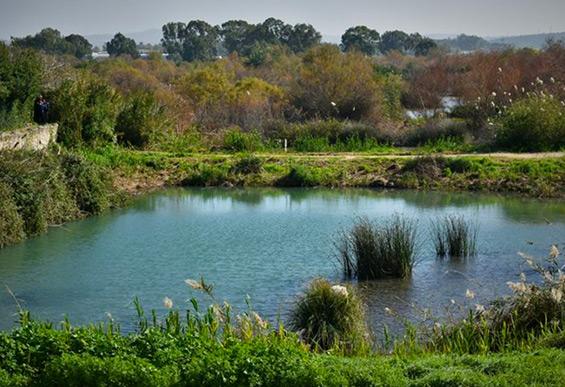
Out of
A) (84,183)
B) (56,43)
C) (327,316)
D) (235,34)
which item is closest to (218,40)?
(235,34)

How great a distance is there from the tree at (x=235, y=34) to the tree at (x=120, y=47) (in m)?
12.4

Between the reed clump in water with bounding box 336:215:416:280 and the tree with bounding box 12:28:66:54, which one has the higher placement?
the tree with bounding box 12:28:66:54

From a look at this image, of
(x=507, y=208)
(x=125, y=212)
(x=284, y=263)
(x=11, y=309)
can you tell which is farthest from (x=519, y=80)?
(x=11, y=309)

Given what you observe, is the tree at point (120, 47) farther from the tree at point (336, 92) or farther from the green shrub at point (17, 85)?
the green shrub at point (17, 85)

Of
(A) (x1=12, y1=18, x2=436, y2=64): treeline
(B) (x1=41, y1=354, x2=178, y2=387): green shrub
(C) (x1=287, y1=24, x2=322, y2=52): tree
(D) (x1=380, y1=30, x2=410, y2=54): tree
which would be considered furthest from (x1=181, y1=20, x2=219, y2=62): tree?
(B) (x1=41, y1=354, x2=178, y2=387): green shrub

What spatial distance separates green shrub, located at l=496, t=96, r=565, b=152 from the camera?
32.5 m

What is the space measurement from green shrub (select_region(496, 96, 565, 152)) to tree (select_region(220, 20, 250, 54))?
293 feet

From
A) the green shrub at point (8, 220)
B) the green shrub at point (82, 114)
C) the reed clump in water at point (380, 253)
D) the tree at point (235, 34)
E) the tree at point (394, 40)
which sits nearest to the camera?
the reed clump in water at point (380, 253)

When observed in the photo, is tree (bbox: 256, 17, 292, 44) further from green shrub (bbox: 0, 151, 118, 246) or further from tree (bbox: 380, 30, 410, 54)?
green shrub (bbox: 0, 151, 118, 246)

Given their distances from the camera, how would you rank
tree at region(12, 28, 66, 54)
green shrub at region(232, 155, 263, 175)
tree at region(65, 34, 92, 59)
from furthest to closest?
tree at region(65, 34, 92, 59), tree at region(12, 28, 66, 54), green shrub at region(232, 155, 263, 175)

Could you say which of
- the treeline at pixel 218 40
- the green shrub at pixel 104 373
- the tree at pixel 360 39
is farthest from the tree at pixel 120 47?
the green shrub at pixel 104 373

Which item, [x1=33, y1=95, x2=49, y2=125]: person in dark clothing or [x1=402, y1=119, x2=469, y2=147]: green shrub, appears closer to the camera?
[x1=33, y1=95, x2=49, y2=125]: person in dark clothing

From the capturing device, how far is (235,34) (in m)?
126

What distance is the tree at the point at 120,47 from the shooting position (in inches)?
4523
